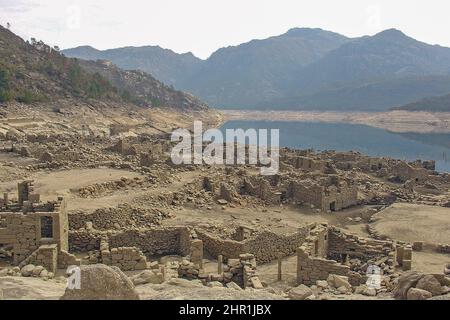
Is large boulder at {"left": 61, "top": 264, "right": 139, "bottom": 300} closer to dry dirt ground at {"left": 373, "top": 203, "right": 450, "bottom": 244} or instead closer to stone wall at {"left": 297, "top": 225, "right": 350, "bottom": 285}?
stone wall at {"left": 297, "top": 225, "right": 350, "bottom": 285}

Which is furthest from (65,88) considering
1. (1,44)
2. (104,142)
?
(104,142)

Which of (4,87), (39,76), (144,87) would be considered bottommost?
(4,87)

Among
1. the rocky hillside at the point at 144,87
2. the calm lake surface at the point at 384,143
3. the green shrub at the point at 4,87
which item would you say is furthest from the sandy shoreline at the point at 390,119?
the green shrub at the point at 4,87

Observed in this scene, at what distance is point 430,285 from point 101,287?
5546 mm

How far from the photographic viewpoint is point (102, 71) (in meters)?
136

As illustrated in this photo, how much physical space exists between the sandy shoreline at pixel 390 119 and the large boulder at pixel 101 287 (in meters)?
101

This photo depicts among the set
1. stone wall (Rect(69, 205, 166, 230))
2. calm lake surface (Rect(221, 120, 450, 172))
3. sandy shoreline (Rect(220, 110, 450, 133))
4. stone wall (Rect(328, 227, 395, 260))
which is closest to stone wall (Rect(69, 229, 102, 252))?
stone wall (Rect(69, 205, 166, 230))

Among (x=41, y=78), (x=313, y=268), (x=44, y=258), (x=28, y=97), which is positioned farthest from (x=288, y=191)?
(x=41, y=78)

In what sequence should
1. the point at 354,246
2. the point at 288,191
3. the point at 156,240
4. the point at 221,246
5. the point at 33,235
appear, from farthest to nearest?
the point at 288,191
the point at 354,246
the point at 156,240
the point at 221,246
the point at 33,235

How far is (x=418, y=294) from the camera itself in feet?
29.6

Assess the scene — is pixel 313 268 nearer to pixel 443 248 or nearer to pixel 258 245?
pixel 258 245

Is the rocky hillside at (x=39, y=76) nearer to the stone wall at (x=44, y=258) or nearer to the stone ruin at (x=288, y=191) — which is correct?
the stone ruin at (x=288, y=191)

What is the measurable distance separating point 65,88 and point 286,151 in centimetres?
4111

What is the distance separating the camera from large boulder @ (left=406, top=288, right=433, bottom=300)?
8873mm
